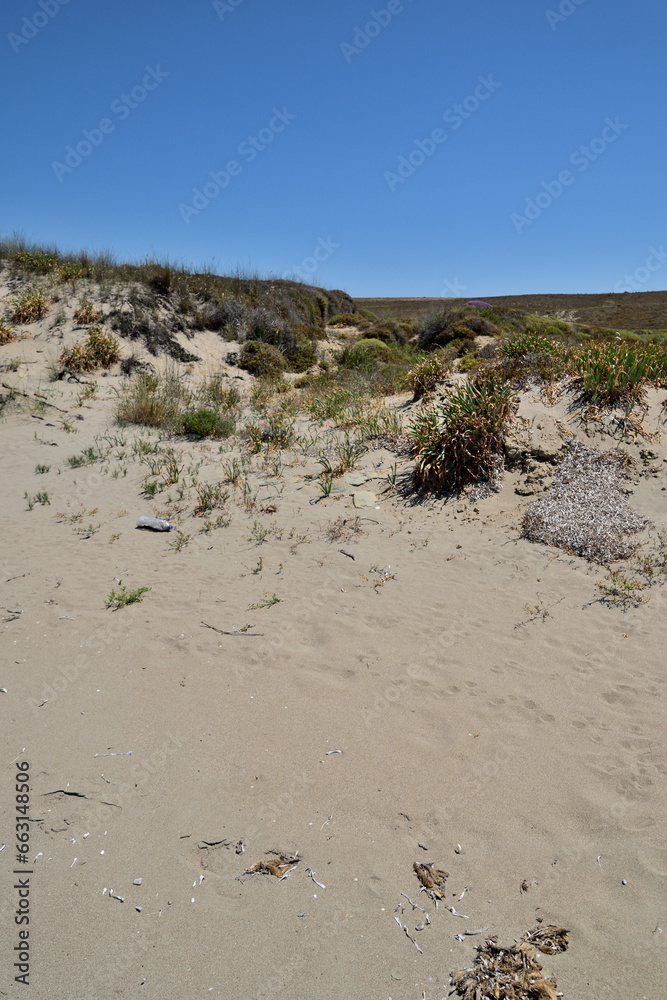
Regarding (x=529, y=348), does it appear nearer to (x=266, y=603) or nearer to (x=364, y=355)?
(x=364, y=355)

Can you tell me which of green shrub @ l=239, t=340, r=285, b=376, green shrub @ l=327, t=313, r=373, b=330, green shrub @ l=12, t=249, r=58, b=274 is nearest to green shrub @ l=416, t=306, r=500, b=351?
green shrub @ l=239, t=340, r=285, b=376

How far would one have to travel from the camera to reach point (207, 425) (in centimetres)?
935

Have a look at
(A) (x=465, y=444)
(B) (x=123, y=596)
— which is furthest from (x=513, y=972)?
(A) (x=465, y=444)

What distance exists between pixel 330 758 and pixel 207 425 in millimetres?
6947

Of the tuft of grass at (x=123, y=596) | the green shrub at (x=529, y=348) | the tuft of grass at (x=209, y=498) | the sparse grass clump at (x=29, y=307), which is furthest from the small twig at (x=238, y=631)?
the sparse grass clump at (x=29, y=307)

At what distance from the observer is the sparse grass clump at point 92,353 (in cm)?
1179

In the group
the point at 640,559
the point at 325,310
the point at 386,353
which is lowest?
the point at 640,559

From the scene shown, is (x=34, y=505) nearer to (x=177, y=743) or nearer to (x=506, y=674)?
(x=177, y=743)

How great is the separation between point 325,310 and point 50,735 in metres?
20.2

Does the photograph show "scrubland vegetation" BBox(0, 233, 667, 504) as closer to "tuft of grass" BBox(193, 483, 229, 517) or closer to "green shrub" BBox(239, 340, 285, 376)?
"green shrub" BBox(239, 340, 285, 376)

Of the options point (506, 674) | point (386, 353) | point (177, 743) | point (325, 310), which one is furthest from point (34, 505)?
point (325, 310)

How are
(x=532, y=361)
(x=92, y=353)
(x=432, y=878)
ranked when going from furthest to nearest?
(x=92, y=353) → (x=532, y=361) → (x=432, y=878)

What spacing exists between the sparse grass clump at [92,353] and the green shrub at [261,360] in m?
3.06

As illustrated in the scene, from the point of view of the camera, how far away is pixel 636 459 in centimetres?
671
